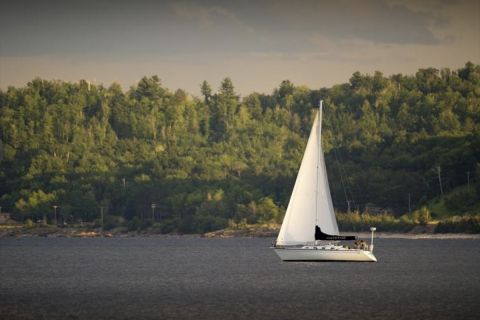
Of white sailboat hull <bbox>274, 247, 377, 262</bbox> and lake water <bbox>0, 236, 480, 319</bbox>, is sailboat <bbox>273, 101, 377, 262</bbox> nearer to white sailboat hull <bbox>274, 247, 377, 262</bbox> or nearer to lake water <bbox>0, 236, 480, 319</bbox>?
white sailboat hull <bbox>274, 247, 377, 262</bbox>

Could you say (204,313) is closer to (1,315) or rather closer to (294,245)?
(1,315)

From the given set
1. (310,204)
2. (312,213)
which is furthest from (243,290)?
(310,204)

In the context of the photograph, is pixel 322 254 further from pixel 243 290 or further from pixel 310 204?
pixel 243 290

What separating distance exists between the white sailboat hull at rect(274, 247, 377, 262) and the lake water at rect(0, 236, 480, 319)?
182 centimetres

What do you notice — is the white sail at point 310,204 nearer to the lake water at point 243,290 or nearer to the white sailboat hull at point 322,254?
the white sailboat hull at point 322,254

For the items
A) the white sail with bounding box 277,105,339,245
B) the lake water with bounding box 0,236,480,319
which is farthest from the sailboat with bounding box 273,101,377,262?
the lake water with bounding box 0,236,480,319

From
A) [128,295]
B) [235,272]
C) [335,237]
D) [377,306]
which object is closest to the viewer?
[377,306]

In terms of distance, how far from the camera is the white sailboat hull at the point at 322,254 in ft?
323

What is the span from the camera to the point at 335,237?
96.4m

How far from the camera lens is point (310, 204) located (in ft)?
→ 320

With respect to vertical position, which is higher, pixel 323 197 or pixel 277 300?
pixel 323 197

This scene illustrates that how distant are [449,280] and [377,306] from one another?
27234 mm

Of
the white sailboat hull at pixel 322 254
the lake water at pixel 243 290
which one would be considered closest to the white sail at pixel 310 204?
the white sailboat hull at pixel 322 254

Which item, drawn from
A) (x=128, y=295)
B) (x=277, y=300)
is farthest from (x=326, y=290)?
(x=128, y=295)
